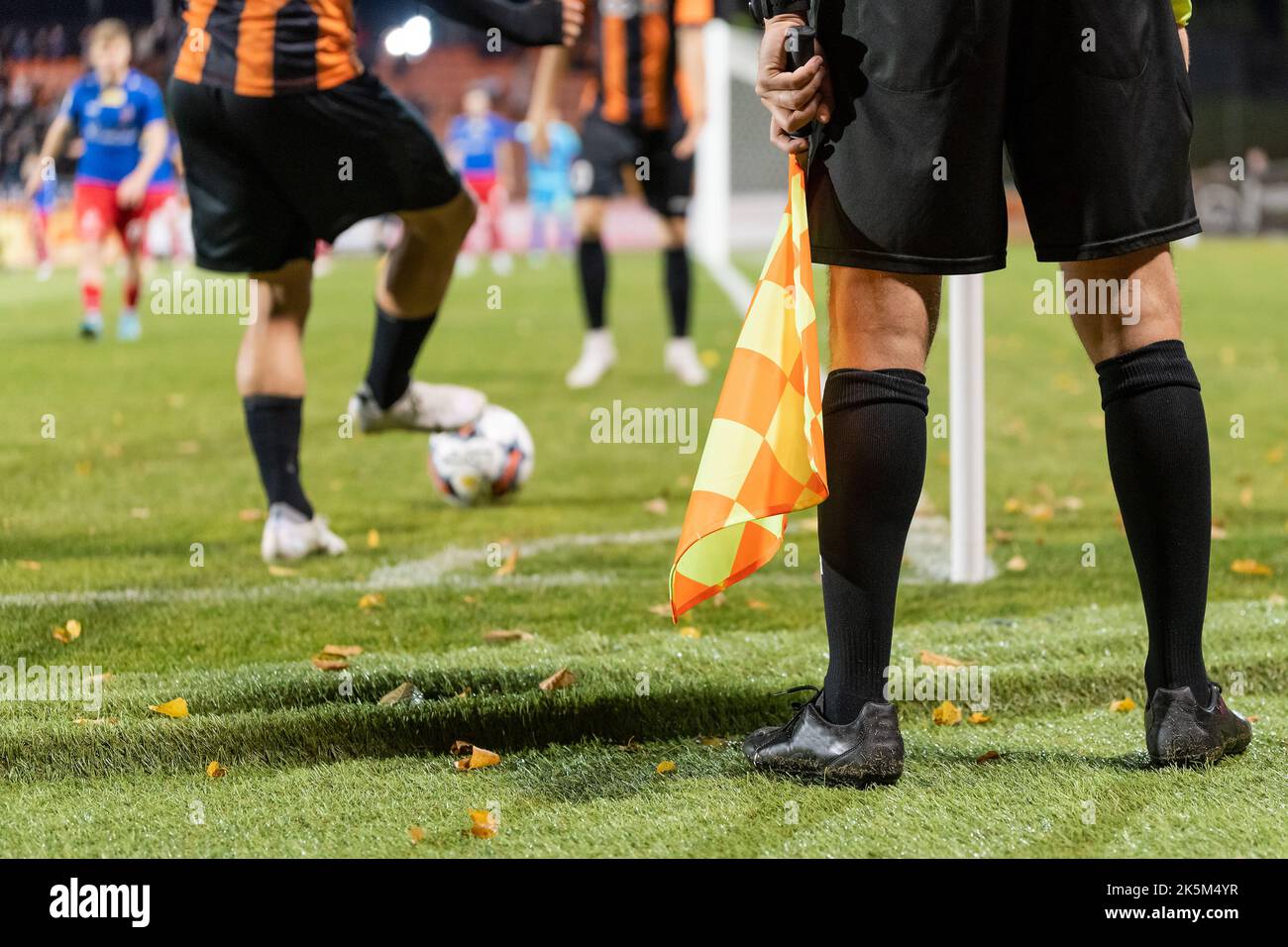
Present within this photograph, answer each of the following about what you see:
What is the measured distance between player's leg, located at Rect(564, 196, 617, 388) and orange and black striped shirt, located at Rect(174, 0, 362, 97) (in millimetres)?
4591

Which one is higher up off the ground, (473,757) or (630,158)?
(630,158)

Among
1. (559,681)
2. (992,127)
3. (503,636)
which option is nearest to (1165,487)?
(992,127)

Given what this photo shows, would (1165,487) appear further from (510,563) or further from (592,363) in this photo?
(592,363)

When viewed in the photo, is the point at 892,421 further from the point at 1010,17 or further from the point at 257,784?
the point at 257,784

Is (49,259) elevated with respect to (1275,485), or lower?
elevated

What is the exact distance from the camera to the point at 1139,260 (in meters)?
2.21

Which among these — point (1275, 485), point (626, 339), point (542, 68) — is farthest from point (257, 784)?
point (626, 339)

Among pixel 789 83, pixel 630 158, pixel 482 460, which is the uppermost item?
pixel 630 158

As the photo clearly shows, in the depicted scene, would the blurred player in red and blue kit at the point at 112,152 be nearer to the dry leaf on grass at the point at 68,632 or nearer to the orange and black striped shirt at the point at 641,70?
the orange and black striped shirt at the point at 641,70

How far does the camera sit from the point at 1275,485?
5.20 m

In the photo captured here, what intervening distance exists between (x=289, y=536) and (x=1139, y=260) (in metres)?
2.44

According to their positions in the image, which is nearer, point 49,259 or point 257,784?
point 257,784

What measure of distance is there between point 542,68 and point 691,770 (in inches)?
251

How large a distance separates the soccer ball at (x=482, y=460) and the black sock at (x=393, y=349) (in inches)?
22.3
